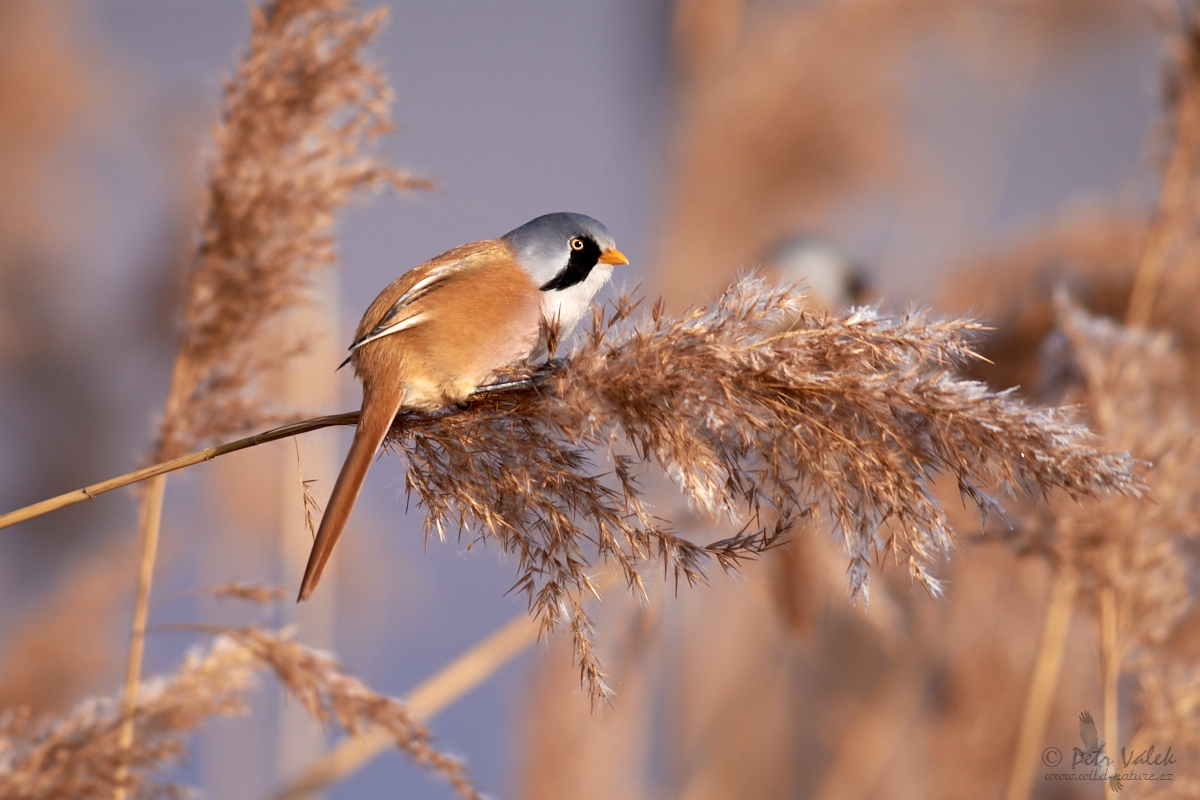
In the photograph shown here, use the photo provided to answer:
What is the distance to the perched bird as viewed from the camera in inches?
49.3

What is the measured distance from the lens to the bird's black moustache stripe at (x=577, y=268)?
146 cm

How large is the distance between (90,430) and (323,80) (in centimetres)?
305

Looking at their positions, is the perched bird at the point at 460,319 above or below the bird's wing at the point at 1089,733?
above

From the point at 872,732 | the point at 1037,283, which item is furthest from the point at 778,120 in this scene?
the point at 872,732

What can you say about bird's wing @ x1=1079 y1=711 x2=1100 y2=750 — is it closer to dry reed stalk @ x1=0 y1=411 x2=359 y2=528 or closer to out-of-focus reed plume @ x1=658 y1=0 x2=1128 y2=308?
dry reed stalk @ x1=0 y1=411 x2=359 y2=528

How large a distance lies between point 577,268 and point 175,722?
3.09 ft

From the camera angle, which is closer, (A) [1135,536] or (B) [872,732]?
(A) [1135,536]

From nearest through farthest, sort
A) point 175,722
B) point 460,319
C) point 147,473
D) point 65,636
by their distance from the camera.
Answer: point 147,473 < point 460,319 < point 175,722 < point 65,636

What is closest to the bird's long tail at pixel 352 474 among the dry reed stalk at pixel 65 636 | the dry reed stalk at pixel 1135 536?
the dry reed stalk at pixel 1135 536

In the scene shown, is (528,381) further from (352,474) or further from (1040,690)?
(1040,690)

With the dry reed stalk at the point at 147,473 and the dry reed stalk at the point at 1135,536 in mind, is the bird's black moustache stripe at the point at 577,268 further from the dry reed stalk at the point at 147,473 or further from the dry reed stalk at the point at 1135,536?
the dry reed stalk at the point at 1135,536

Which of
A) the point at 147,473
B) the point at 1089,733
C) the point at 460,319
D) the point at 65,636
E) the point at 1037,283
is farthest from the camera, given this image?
the point at 65,636

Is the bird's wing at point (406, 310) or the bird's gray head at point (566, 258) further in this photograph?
the bird's gray head at point (566, 258)

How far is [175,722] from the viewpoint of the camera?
1459 millimetres
